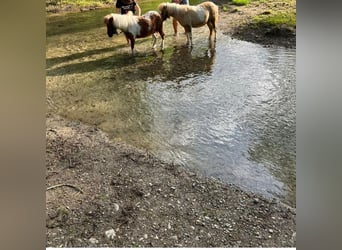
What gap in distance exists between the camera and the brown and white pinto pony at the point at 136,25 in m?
2.08

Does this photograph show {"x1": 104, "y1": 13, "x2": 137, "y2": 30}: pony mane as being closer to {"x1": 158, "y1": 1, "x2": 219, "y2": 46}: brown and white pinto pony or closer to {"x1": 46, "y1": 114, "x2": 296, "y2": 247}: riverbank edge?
{"x1": 158, "y1": 1, "x2": 219, "y2": 46}: brown and white pinto pony

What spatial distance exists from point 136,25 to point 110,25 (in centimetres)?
17

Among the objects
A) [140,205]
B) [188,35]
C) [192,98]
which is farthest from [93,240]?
[188,35]

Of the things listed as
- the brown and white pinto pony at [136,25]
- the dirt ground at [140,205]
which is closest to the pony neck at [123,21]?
the brown and white pinto pony at [136,25]

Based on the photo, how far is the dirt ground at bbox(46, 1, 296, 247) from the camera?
4.56 feet

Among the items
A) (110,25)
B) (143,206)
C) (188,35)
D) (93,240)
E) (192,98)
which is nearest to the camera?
(93,240)

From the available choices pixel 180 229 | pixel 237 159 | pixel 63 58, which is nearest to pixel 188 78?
pixel 237 159

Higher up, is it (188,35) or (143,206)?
(188,35)

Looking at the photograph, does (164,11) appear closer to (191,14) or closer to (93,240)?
(191,14)

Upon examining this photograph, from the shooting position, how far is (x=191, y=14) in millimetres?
2156

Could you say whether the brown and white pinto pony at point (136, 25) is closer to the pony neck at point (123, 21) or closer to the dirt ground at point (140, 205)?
the pony neck at point (123, 21)

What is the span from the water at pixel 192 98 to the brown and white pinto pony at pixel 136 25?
0.06 meters
